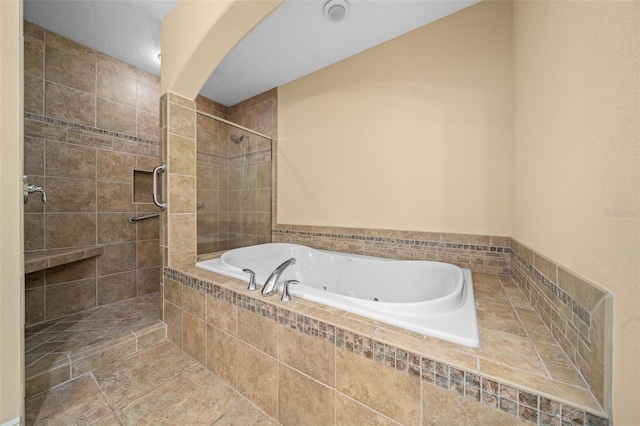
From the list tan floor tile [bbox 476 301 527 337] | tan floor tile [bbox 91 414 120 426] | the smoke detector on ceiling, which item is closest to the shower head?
the smoke detector on ceiling

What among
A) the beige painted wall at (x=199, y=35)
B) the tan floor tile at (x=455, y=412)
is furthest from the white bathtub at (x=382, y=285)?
the beige painted wall at (x=199, y=35)

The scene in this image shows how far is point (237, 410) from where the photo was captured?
1.07m

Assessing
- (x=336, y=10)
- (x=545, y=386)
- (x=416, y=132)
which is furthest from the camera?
(x=416, y=132)

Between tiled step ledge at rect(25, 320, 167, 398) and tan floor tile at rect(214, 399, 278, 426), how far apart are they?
0.87m

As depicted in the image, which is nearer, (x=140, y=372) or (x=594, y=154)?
(x=594, y=154)

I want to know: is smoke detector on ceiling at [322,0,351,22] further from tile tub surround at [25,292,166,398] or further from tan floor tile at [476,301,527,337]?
tile tub surround at [25,292,166,398]

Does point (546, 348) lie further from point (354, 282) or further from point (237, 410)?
point (237, 410)

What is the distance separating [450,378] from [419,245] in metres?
1.19

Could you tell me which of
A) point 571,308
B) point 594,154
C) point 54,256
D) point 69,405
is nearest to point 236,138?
point 54,256

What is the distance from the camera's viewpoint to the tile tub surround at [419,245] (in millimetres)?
1521

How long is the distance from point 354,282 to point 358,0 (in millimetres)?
2018

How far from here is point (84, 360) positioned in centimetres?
127

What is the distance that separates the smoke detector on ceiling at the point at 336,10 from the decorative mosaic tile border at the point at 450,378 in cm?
195

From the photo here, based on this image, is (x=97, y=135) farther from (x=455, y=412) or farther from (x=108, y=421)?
(x=455, y=412)
